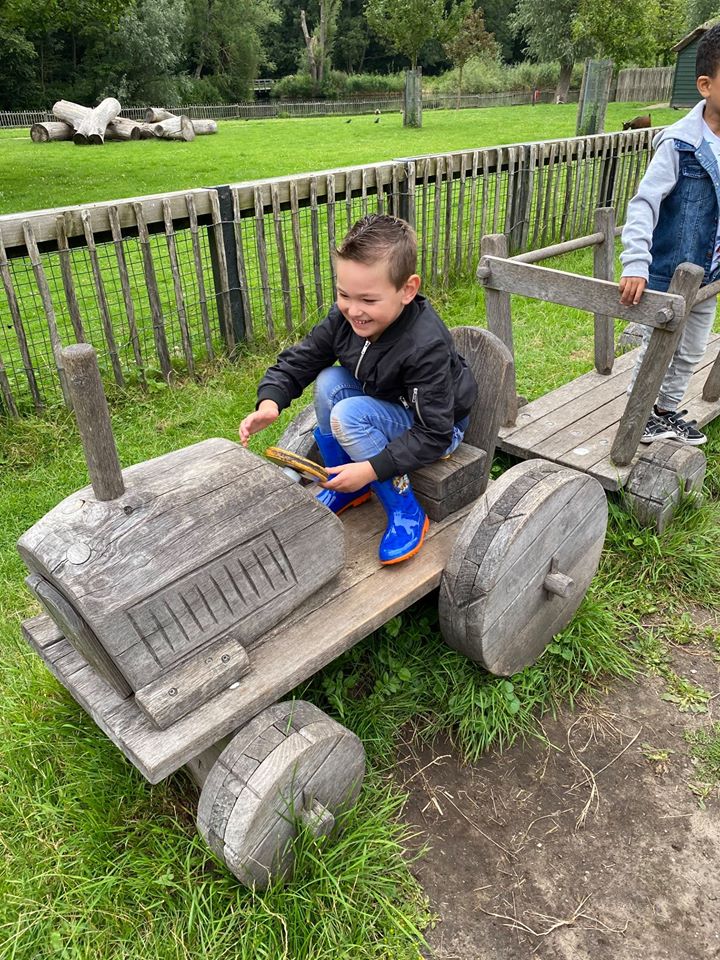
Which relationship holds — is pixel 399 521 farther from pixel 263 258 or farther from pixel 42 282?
pixel 263 258

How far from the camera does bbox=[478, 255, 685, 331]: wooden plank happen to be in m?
2.83

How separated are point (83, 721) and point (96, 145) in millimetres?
22893

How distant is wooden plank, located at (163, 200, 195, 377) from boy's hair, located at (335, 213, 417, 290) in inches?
113

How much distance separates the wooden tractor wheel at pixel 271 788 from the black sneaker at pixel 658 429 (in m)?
2.25

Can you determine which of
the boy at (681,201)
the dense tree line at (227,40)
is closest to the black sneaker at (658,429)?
the boy at (681,201)

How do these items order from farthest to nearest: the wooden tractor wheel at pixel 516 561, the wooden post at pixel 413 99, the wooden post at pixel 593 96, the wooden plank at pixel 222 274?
the wooden post at pixel 413 99 < the wooden post at pixel 593 96 < the wooden plank at pixel 222 274 < the wooden tractor wheel at pixel 516 561

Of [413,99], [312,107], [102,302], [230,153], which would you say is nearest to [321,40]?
[312,107]

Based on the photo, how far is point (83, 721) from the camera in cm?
247

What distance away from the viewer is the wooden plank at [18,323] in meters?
4.08

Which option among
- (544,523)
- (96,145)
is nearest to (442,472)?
(544,523)

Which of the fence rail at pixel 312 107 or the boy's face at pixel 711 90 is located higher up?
the boy's face at pixel 711 90

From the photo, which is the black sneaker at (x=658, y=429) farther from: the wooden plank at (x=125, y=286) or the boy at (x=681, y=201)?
the wooden plank at (x=125, y=286)

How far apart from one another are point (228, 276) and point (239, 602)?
3617 millimetres

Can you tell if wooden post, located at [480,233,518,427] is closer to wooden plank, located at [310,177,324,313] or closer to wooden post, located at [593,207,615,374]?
wooden post, located at [593,207,615,374]
